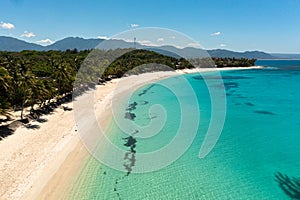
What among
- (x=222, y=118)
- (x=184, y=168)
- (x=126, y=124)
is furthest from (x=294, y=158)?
(x=126, y=124)

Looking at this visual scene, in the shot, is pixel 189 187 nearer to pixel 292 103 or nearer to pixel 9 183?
pixel 9 183

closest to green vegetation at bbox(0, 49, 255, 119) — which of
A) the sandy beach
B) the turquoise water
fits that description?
the sandy beach

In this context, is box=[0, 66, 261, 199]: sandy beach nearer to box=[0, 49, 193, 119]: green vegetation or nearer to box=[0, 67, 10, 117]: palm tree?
box=[0, 67, 10, 117]: palm tree

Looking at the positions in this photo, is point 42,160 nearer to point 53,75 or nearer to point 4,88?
point 4,88

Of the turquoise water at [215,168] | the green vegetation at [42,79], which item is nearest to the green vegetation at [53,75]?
the green vegetation at [42,79]

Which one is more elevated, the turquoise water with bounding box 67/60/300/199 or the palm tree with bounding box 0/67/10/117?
the palm tree with bounding box 0/67/10/117

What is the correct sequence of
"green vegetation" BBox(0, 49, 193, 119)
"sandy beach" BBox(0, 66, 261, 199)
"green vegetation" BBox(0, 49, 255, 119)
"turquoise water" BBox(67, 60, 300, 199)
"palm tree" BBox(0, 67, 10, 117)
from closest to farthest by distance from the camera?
"sandy beach" BBox(0, 66, 261, 199) < "turquoise water" BBox(67, 60, 300, 199) < "palm tree" BBox(0, 67, 10, 117) < "green vegetation" BBox(0, 49, 193, 119) < "green vegetation" BBox(0, 49, 255, 119)

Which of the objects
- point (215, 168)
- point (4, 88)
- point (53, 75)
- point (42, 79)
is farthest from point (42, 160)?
point (42, 79)

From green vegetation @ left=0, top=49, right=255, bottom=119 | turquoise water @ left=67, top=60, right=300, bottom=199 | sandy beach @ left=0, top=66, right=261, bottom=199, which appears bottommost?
turquoise water @ left=67, top=60, right=300, bottom=199
